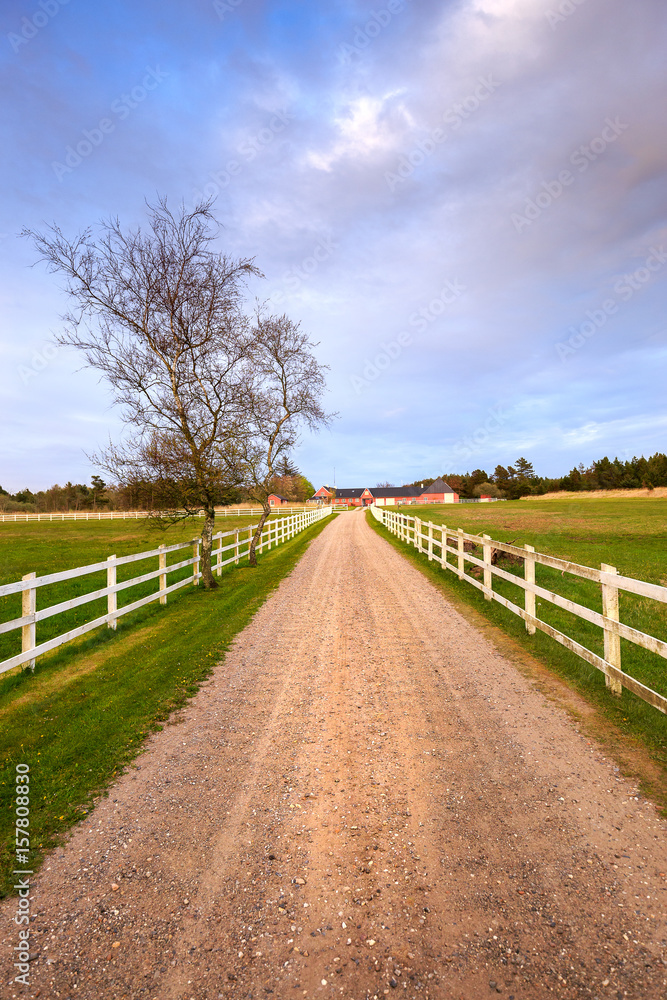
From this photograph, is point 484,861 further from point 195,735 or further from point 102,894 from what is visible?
point 195,735

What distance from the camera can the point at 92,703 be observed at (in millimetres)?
5211

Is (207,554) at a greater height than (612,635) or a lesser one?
greater

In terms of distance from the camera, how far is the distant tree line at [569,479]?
85500 mm

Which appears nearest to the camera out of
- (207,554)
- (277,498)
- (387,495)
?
(207,554)

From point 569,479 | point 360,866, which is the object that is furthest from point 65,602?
point 569,479

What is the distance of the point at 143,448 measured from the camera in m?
10.8

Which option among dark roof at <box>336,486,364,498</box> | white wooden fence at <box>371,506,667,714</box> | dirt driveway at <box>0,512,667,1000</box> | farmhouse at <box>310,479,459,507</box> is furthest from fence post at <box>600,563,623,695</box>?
dark roof at <box>336,486,364,498</box>

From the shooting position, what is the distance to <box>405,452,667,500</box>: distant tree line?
85.5 meters

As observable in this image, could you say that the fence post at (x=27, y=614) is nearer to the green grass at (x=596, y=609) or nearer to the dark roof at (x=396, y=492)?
the green grass at (x=596, y=609)

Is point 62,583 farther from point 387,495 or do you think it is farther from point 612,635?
point 387,495

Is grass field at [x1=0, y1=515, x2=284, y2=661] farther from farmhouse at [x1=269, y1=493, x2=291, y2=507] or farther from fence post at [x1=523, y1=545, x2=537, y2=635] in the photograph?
fence post at [x1=523, y1=545, x2=537, y2=635]

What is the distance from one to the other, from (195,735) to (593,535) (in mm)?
20973

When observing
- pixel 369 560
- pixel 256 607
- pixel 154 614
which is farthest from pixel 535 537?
pixel 154 614

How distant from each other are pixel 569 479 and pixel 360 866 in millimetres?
120355
